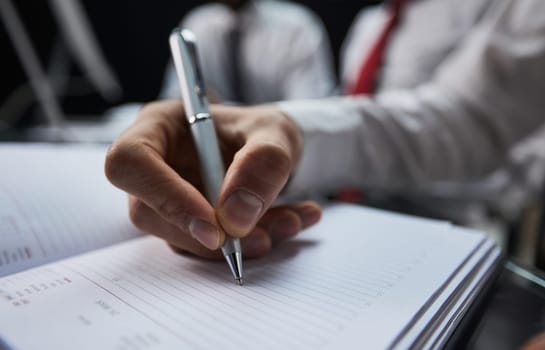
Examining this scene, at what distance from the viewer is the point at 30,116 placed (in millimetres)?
1168

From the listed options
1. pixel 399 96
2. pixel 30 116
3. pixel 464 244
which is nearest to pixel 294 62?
pixel 399 96

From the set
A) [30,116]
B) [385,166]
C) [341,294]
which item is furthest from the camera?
→ [30,116]

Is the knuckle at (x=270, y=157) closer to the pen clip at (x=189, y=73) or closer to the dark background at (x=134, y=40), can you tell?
the pen clip at (x=189, y=73)

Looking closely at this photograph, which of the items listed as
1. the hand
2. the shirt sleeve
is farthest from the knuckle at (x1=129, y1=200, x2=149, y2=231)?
the shirt sleeve

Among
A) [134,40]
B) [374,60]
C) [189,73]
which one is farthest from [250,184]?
[134,40]

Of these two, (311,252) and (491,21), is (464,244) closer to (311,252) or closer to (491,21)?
(311,252)

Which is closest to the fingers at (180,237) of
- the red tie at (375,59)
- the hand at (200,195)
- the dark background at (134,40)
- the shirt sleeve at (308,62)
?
the hand at (200,195)

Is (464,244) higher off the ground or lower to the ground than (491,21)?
lower

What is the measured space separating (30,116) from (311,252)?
1.22m

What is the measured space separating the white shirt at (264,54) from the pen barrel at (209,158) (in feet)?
3.12

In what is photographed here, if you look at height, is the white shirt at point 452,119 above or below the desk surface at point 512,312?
above

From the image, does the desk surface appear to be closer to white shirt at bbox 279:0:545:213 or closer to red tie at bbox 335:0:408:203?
white shirt at bbox 279:0:545:213

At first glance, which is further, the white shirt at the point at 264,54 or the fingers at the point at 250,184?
the white shirt at the point at 264,54

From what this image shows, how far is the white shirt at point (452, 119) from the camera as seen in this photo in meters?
0.47
